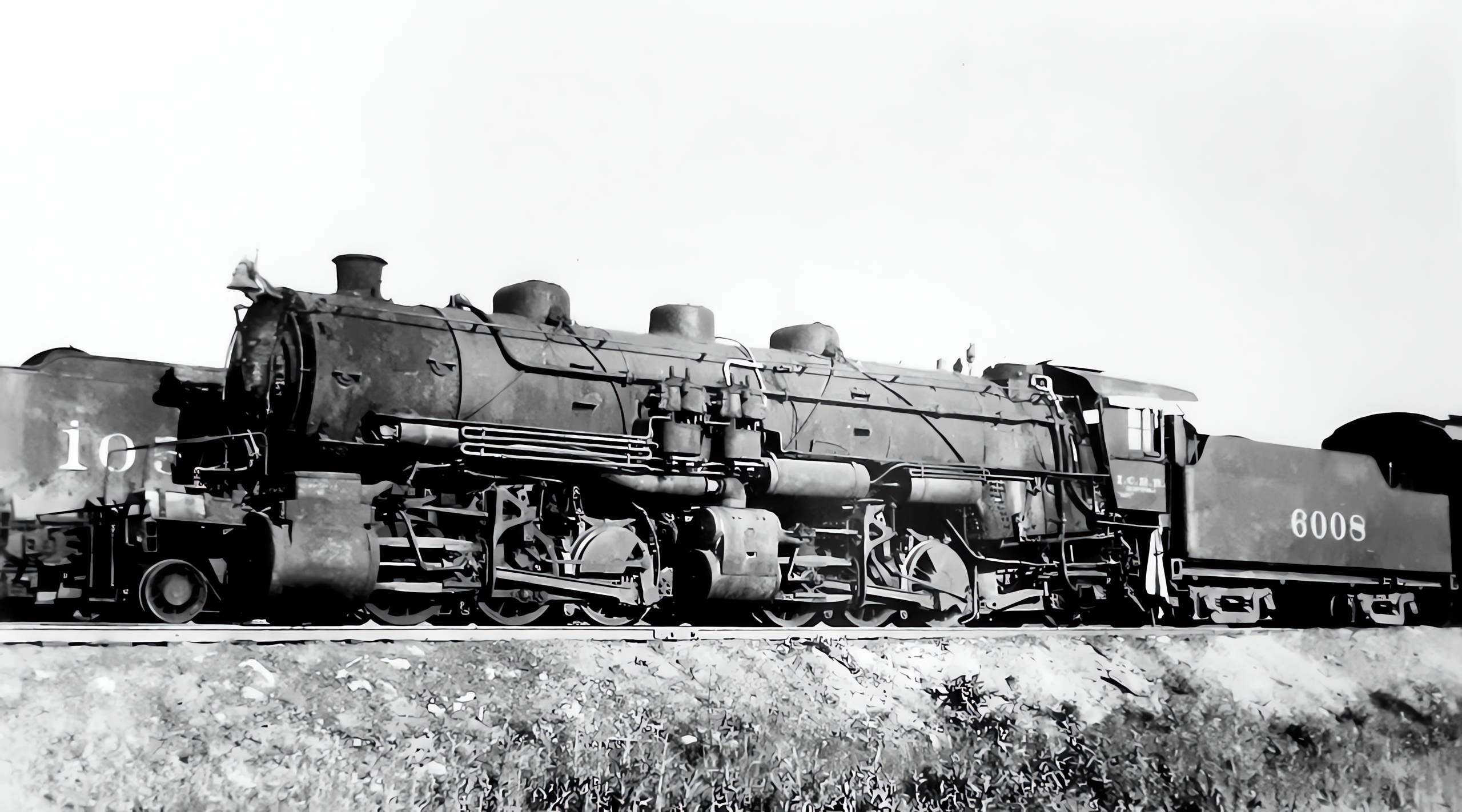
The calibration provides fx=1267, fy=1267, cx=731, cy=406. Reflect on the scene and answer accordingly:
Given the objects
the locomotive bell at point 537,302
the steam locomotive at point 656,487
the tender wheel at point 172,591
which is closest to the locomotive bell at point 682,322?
the steam locomotive at point 656,487

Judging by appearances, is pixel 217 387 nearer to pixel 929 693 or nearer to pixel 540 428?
pixel 540 428

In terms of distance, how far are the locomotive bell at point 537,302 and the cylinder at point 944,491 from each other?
3900 mm

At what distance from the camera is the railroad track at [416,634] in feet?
25.4

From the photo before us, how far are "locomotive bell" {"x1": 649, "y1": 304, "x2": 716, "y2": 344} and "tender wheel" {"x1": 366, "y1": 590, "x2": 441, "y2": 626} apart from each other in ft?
12.1

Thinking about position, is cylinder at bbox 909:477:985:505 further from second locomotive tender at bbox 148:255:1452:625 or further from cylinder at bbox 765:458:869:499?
cylinder at bbox 765:458:869:499

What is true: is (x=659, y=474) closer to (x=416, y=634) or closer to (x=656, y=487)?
(x=656, y=487)

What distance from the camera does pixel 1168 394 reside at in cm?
1543

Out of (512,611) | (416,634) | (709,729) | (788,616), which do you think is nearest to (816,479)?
(788,616)

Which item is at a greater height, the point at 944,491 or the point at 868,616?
the point at 944,491

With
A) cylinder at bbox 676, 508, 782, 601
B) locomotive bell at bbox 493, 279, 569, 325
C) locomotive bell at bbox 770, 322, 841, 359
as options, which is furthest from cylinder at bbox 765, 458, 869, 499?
A: locomotive bell at bbox 493, 279, 569, 325

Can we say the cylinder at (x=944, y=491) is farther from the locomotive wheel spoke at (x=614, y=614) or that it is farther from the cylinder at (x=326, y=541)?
the cylinder at (x=326, y=541)

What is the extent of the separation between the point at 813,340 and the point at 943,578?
2.92 m

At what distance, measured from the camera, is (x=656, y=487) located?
11312 millimetres

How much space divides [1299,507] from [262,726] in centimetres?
1303
